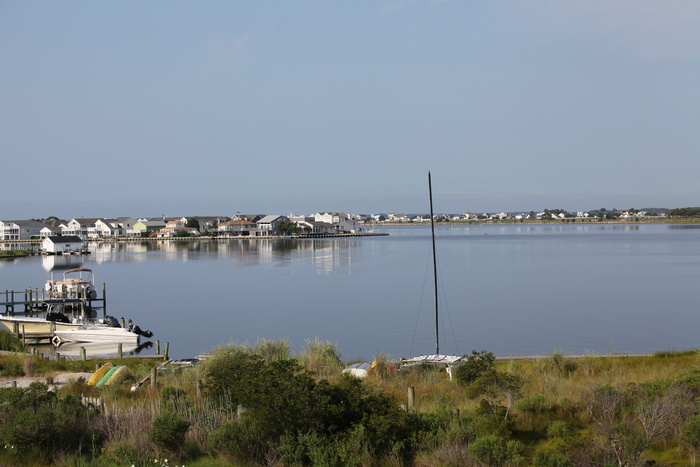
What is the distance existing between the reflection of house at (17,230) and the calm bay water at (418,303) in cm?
7902

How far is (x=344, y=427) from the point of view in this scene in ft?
27.5

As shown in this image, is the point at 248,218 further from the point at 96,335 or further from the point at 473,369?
the point at 473,369

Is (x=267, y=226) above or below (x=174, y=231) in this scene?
above

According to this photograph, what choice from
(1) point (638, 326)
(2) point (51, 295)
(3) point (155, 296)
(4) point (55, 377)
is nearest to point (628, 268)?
(1) point (638, 326)

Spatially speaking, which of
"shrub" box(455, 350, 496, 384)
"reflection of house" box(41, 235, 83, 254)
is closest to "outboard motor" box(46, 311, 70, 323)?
"shrub" box(455, 350, 496, 384)

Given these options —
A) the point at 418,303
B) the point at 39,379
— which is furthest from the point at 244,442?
the point at 418,303

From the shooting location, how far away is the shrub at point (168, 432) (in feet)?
26.8

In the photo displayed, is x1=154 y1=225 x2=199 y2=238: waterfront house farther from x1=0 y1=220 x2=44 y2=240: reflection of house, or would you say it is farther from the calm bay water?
the calm bay water

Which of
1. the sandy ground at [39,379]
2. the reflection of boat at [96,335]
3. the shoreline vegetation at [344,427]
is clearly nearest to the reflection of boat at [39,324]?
the reflection of boat at [96,335]

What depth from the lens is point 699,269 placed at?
165 ft

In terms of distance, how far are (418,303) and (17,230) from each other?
122960mm

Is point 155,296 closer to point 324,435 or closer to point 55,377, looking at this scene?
point 55,377

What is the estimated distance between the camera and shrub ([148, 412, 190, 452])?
322 inches

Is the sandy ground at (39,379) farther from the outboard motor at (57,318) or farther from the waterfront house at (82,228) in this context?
the waterfront house at (82,228)
